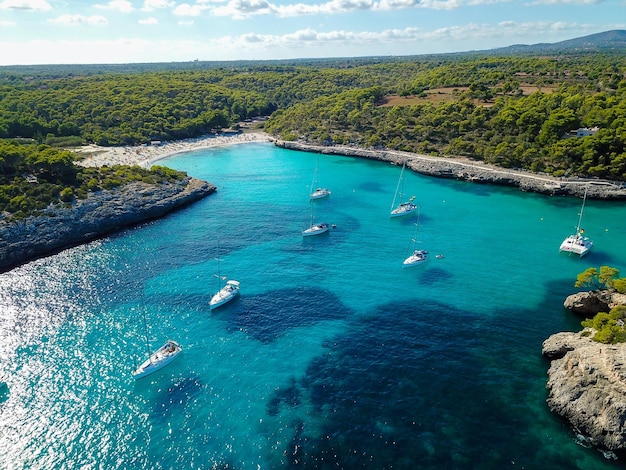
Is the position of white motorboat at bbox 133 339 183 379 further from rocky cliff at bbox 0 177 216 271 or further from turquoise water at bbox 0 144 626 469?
rocky cliff at bbox 0 177 216 271

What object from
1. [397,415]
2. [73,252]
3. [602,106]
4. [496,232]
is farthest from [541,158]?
[73,252]

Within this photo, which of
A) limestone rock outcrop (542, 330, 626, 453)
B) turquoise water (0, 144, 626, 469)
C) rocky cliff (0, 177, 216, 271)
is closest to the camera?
limestone rock outcrop (542, 330, 626, 453)

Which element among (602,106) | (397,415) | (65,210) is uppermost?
(602,106)

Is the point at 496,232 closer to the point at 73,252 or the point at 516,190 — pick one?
the point at 516,190

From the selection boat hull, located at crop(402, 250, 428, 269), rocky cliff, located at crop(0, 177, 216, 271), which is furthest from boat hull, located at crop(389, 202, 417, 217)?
rocky cliff, located at crop(0, 177, 216, 271)

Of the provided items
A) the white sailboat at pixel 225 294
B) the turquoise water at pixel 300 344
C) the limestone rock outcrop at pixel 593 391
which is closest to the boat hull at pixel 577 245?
the turquoise water at pixel 300 344

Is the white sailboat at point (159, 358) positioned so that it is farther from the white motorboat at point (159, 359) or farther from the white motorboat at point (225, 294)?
the white motorboat at point (225, 294)

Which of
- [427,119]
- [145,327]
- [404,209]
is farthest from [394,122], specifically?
[145,327]
